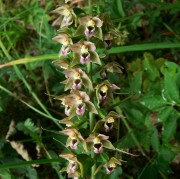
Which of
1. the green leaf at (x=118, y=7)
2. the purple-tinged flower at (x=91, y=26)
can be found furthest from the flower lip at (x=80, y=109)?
the green leaf at (x=118, y=7)

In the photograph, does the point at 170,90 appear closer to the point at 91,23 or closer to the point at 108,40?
the point at 108,40

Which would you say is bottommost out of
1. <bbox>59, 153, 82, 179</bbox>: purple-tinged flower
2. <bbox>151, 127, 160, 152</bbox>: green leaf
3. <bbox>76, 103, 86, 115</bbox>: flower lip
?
<bbox>151, 127, 160, 152</bbox>: green leaf

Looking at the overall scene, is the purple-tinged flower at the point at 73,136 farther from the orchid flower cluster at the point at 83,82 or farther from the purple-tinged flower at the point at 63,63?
the purple-tinged flower at the point at 63,63

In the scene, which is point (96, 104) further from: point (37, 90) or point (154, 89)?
point (37, 90)

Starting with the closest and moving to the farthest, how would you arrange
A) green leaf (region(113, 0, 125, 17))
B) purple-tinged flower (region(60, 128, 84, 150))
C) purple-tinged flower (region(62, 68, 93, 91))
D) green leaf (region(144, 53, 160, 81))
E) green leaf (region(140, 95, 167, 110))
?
purple-tinged flower (region(62, 68, 93, 91))
purple-tinged flower (region(60, 128, 84, 150))
green leaf (region(140, 95, 167, 110))
green leaf (region(113, 0, 125, 17))
green leaf (region(144, 53, 160, 81))

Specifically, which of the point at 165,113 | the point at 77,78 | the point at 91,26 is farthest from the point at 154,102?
the point at 91,26

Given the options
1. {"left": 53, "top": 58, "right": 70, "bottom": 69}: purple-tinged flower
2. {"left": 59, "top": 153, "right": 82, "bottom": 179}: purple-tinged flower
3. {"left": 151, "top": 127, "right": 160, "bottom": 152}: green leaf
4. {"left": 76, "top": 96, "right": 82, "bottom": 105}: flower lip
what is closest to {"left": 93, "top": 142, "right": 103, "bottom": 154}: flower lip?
{"left": 59, "top": 153, "right": 82, "bottom": 179}: purple-tinged flower

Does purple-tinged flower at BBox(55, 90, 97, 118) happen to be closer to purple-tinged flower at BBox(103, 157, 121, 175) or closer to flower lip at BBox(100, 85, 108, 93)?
flower lip at BBox(100, 85, 108, 93)
